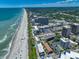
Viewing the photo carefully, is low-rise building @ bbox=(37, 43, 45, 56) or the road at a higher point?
low-rise building @ bbox=(37, 43, 45, 56)

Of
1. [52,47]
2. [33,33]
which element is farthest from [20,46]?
[33,33]

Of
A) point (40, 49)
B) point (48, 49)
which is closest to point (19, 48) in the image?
point (40, 49)

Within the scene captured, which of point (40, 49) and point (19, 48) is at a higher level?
point (40, 49)

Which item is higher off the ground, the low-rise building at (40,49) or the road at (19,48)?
the low-rise building at (40,49)

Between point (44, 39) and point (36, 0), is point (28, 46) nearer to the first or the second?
point (44, 39)

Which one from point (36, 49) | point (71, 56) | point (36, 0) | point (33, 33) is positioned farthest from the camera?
point (36, 0)

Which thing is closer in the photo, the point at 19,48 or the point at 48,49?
the point at 48,49

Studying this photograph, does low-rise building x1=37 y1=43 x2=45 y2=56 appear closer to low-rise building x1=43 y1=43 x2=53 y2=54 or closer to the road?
low-rise building x1=43 y1=43 x2=53 y2=54

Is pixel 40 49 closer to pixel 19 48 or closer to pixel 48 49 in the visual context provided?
pixel 48 49

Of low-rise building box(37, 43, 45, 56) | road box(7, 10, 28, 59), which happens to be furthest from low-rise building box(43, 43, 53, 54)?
road box(7, 10, 28, 59)

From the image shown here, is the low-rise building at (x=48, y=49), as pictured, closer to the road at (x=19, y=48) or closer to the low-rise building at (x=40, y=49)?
the low-rise building at (x=40, y=49)

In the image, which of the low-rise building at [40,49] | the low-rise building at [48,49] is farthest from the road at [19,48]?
the low-rise building at [48,49]
